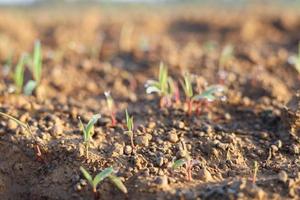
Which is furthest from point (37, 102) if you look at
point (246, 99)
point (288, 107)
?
point (288, 107)

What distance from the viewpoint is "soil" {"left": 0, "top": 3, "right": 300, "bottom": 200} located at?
7.29 feet

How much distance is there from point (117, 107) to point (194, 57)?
123cm

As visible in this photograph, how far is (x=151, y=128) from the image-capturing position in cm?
267

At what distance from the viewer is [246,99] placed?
Result: 3.10 m

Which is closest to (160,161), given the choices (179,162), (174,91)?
(179,162)

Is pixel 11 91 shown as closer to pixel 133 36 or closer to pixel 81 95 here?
pixel 81 95

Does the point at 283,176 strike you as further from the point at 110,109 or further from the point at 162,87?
the point at 110,109

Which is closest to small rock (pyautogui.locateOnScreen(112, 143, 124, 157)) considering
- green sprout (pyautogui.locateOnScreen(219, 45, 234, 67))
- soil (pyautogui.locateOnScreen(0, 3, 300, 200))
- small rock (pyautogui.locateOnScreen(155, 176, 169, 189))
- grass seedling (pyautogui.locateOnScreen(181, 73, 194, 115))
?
soil (pyautogui.locateOnScreen(0, 3, 300, 200))

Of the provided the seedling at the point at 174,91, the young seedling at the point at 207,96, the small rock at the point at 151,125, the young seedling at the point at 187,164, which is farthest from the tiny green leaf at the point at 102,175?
the seedling at the point at 174,91

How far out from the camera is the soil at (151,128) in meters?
2.22

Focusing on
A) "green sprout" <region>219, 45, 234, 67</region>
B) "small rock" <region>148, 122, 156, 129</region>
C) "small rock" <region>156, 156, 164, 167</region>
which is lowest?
"small rock" <region>156, 156, 164, 167</region>

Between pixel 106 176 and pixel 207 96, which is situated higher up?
pixel 207 96

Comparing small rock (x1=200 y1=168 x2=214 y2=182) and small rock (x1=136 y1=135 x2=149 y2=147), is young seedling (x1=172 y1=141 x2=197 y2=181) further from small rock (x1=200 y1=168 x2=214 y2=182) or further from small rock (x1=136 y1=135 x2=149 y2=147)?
small rock (x1=136 y1=135 x2=149 y2=147)

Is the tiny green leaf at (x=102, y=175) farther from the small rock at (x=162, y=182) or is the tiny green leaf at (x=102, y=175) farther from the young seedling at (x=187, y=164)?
the young seedling at (x=187, y=164)
